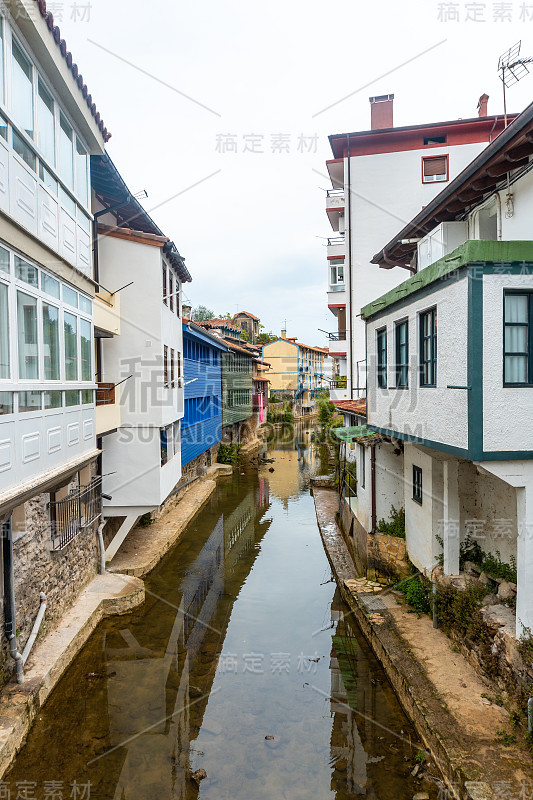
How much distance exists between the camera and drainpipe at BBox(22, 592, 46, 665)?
815 cm

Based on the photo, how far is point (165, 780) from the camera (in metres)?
6.85

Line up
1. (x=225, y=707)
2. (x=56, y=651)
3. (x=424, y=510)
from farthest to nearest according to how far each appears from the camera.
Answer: (x=424, y=510), (x=56, y=651), (x=225, y=707)

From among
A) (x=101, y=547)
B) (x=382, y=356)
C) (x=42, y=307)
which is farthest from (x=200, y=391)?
(x=42, y=307)

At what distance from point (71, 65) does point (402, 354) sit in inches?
300

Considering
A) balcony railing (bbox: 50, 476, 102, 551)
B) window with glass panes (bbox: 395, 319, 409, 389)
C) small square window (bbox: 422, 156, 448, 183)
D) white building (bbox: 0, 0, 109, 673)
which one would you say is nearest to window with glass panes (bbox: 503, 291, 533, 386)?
window with glass panes (bbox: 395, 319, 409, 389)

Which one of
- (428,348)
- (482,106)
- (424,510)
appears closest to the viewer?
(428,348)

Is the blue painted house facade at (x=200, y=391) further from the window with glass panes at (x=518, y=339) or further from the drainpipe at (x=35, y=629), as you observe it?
the window with glass panes at (x=518, y=339)

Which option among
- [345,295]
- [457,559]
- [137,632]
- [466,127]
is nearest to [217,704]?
[137,632]

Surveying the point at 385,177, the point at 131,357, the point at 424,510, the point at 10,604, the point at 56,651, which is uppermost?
the point at 385,177

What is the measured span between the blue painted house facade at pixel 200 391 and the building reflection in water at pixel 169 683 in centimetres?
516

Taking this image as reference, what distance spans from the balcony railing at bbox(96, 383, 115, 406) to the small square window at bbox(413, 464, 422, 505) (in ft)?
23.2

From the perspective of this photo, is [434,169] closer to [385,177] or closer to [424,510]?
[385,177]

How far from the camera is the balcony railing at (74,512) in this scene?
32.4ft

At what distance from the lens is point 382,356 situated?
12.0m
